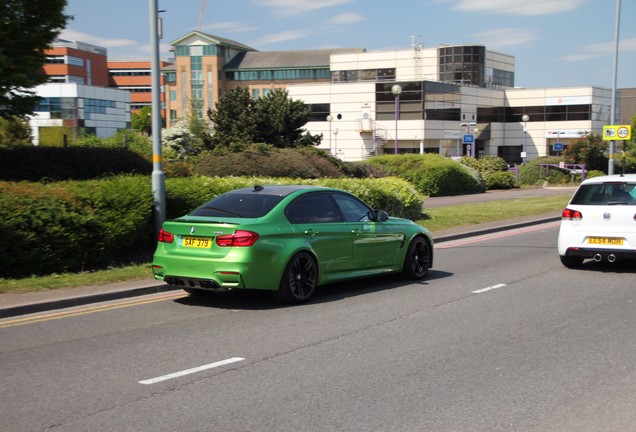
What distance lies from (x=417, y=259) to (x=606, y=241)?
3.46 m

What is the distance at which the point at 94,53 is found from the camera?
428 feet

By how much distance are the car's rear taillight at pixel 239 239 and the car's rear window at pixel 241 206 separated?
494mm

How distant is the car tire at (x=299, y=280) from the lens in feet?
30.2

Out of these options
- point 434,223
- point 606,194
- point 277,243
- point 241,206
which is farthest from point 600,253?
point 434,223

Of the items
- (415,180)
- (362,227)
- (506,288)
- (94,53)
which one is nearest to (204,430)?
(362,227)

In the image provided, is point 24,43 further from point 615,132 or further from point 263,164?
point 615,132

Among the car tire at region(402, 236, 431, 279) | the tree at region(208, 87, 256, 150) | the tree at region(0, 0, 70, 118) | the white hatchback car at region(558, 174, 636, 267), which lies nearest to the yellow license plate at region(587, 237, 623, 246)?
the white hatchback car at region(558, 174, 636, 267)

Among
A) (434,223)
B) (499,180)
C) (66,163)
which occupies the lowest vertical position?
(434,223)

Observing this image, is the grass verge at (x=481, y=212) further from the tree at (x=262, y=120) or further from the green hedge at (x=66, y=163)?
the tree at (x=262, y=120)

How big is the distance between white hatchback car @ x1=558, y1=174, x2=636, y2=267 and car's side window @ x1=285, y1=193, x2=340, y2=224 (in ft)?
16.3

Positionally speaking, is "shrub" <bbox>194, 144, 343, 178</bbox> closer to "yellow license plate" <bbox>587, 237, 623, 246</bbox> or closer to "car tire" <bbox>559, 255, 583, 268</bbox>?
"car tire" <bbox>559, 255, 583, 268</bbox>

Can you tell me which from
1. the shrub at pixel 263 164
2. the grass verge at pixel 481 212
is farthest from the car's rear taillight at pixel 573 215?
the shrub at pixel 263 164

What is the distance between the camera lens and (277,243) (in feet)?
29.8

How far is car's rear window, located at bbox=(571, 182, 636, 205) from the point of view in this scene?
12.4 m
